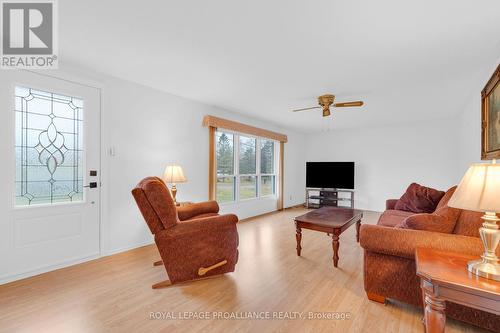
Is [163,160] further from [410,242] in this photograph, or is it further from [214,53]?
[410,242]

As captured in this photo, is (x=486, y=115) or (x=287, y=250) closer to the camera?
(x=486, y=115)

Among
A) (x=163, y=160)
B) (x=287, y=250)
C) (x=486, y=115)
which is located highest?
(x=486, y=115)

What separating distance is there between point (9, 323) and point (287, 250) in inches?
110

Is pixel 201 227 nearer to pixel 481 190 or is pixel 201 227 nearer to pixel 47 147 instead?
pixel 47 147

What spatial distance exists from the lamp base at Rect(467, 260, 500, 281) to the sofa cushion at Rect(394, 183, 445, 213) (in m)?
2.24

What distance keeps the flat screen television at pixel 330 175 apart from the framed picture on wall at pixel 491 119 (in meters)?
3.53

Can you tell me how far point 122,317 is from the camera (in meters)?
1.81

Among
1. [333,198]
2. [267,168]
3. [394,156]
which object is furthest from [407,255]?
[394,156]

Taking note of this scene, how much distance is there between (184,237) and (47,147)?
1858mm

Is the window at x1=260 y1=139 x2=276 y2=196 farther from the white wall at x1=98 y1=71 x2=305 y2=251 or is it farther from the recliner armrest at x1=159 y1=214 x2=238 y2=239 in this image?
the recliner armrest at x1=159 y1=214 x2=238 y2=239

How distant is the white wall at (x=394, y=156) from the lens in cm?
538

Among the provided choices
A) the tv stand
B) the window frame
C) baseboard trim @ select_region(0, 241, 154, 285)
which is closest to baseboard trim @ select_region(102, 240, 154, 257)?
baseboard trim @ select_region(0, 241, 154, 285)

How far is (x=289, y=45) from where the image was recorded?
220 centimetres

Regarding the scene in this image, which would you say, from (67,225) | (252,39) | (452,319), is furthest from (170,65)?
(452,319)
